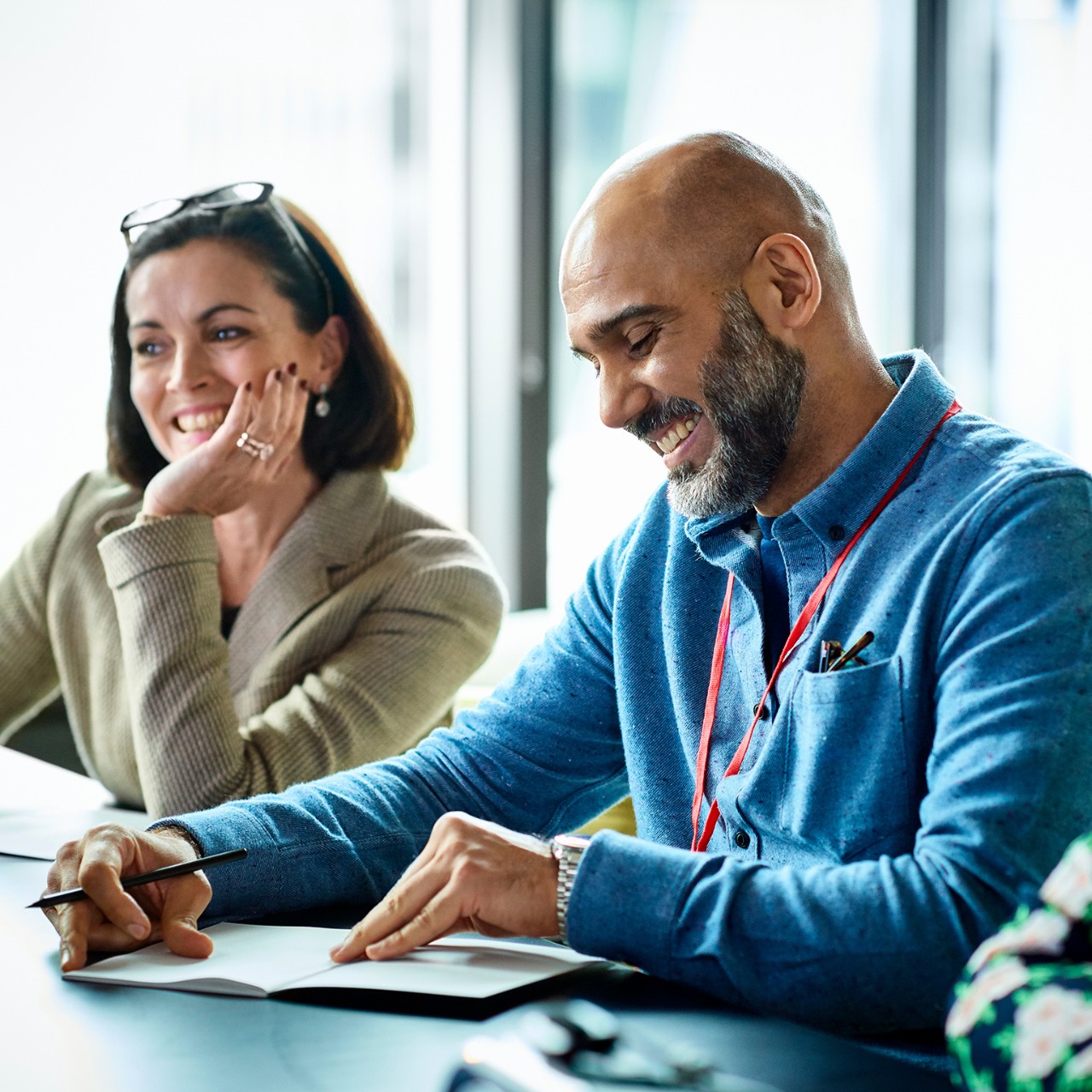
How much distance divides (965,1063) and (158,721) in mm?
1296

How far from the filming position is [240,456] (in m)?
1.98

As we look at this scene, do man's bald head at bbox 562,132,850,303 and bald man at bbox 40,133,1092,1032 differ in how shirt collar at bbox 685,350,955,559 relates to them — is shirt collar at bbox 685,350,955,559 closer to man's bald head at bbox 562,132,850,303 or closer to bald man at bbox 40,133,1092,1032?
bald man at bbox 40,133,1092,1032

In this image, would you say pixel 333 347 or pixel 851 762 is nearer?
pixel 851 762

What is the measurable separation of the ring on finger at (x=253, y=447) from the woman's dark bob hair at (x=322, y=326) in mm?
133

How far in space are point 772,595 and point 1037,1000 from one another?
2.22ft

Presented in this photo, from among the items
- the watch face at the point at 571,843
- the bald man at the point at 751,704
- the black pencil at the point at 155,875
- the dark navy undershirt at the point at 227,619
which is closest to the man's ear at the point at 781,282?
the bald man at the point at 751,704

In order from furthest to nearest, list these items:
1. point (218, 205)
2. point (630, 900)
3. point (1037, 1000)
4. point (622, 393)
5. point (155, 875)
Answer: point (218, 205) < point (622, 393) < point (155, 875) < point (630, 900) < point (1037, 1000)

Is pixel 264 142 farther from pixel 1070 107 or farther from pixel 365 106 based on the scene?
pixel 1070 107

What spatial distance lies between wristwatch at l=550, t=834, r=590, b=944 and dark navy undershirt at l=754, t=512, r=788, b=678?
1.04ft

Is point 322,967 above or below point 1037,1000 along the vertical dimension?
below

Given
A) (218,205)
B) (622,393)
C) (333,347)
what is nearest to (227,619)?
(333,347)

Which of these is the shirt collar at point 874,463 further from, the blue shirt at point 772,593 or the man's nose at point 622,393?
the man's nose at point 622,393

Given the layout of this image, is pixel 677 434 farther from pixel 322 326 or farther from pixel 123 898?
pixel 322 326

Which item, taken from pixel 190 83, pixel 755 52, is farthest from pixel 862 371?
pixel 755 52
